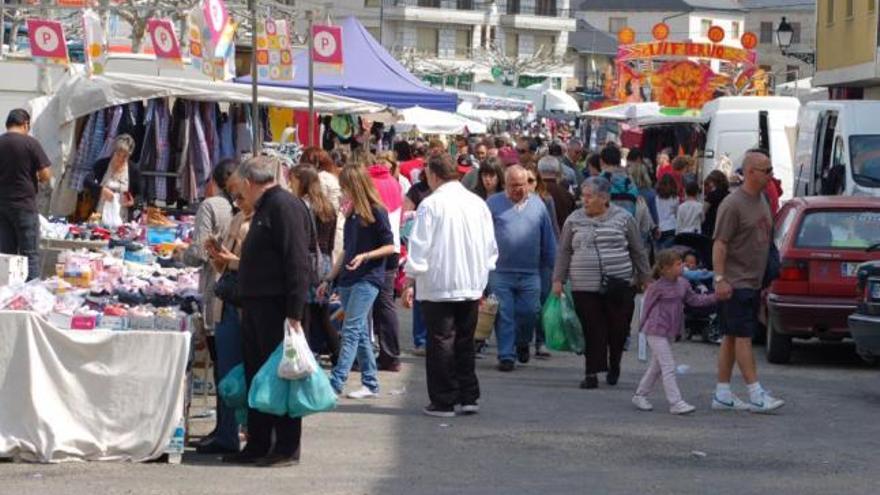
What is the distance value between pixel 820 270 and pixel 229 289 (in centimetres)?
707

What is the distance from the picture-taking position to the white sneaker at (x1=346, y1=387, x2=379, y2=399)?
13.3 meters

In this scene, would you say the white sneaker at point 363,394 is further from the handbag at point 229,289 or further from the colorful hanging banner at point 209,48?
the colorful hanging banner at point 209,48

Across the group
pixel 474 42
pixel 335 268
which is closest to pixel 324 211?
pixel 335 268

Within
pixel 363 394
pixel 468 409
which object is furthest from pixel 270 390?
pixel 363 394

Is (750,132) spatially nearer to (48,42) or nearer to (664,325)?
(48,42)

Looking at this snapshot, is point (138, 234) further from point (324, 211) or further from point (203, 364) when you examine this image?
point (203, 364)

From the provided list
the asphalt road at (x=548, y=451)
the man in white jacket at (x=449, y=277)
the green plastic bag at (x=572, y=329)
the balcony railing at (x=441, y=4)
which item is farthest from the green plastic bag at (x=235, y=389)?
the balcony railing at (x=441, y=4)

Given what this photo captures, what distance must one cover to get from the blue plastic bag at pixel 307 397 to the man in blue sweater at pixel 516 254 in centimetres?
536

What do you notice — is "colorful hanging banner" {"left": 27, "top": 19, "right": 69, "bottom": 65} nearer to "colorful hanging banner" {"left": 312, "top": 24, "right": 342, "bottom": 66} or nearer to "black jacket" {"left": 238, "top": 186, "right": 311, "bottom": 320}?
"colorful hanging banner" {"left": 312, "top": 24, "right": 342, "bottom": 66}

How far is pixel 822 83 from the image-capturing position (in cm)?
4172

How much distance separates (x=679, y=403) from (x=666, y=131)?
29.6 metres

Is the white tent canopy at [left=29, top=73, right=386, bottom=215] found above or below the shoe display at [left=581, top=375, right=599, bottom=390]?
above

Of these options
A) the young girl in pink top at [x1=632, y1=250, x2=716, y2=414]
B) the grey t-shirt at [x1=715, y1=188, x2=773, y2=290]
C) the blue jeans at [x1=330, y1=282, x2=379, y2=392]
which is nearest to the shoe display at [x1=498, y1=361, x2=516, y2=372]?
the young girl in pink top at [x1=632, y1=250, x2=716, y2=414]

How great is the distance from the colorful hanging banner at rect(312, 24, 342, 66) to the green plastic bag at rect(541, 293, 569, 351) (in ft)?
27.4
